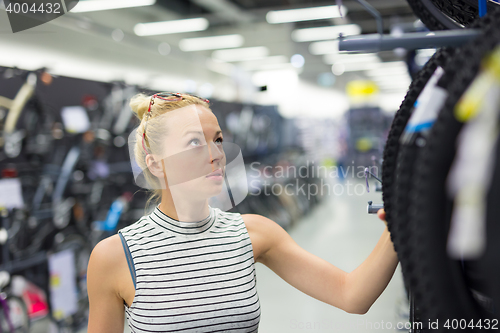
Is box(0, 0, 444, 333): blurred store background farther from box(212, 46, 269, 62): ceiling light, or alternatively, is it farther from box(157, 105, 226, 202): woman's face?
box(212, 46, 269, 62): ceiling light

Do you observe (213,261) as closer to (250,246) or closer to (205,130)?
(250,246)

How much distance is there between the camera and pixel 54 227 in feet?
11.4

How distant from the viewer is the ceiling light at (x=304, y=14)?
5.73 meters

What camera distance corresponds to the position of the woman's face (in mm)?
910

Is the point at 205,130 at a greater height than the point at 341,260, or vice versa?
the point at 205,130

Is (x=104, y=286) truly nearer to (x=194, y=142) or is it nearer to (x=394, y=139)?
(x=194, y=142)

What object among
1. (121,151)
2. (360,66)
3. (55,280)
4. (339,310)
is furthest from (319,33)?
(339,310)

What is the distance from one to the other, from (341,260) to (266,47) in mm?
7549

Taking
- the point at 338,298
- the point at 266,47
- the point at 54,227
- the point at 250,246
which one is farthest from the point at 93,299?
the point at 266,47

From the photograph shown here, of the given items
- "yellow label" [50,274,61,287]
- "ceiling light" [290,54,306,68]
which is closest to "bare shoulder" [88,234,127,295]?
"yellow label" [50,274,61,287]

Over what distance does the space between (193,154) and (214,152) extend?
0.05 m

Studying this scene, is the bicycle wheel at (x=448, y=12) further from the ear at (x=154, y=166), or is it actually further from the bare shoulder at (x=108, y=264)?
the bare shoulder at (x=108, y=264)

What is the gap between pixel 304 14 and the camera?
6.06m

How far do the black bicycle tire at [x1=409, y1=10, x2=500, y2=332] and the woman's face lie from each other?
53 centimetres
